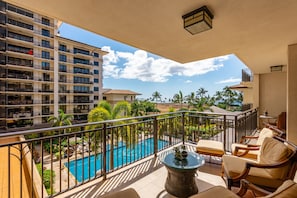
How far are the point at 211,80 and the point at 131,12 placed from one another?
46466mm

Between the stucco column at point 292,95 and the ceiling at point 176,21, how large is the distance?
273 mm

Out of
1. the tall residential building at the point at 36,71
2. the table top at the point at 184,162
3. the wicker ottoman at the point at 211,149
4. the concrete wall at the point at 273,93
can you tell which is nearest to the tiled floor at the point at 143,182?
the wicker ottoman at the point at 211,149

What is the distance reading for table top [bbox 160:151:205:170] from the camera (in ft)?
7.14

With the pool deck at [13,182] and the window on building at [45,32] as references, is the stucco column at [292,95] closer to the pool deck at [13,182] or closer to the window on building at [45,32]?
the pool deck at [13,182]

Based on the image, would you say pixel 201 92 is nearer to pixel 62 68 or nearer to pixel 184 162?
pixel 62 68

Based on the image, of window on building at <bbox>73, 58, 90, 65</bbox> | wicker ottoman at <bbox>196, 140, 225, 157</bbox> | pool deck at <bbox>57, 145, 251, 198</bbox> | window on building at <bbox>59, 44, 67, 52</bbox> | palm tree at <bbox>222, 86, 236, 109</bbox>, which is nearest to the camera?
pool deck at <bbox>57, 145, 251, 198</bbox>

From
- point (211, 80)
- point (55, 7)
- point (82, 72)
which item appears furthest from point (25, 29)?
point (211, 80)

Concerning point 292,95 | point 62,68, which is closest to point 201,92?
point 62,68

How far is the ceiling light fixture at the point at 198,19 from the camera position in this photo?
1958 millimetres

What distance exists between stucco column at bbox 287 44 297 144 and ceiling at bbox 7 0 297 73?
273 mm

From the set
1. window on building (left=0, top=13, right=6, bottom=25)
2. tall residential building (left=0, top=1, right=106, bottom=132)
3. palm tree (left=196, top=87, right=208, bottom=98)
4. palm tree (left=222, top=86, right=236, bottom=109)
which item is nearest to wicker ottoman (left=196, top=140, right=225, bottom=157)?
tall residential building (left=0, top=1, right=106, bottom=132)

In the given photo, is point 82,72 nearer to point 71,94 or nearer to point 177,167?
point 71,94

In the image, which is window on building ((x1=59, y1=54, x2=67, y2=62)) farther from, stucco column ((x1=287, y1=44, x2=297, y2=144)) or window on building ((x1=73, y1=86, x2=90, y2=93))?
stucco column ((x1=287, y1=44, x2=297, y2=144))

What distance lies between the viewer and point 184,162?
91.1 inches
